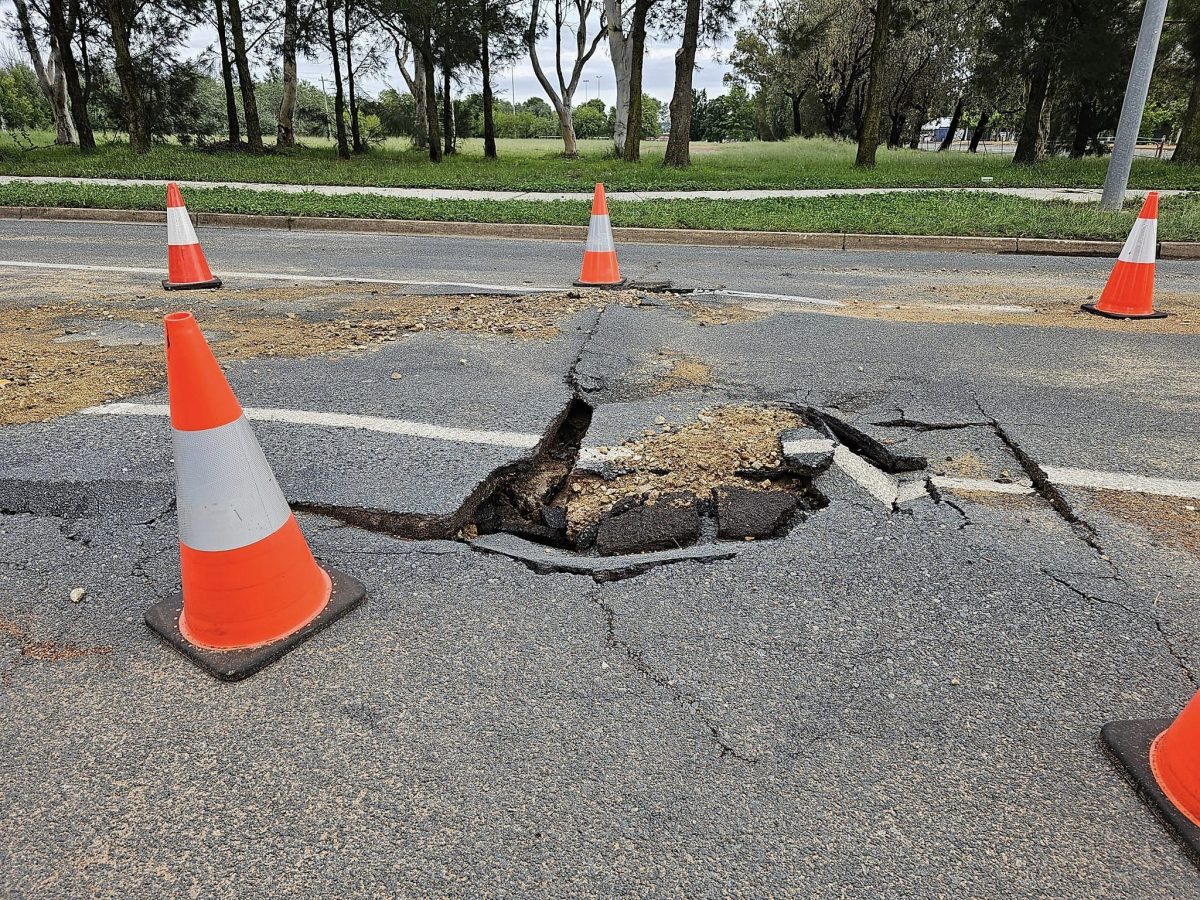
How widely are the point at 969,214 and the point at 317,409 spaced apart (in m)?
10.9

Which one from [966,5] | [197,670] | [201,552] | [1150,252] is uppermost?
[966,5]

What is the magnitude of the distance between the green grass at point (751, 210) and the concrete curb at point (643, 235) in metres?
0.21

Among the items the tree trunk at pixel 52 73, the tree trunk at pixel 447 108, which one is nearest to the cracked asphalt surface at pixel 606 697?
the tree trunk at pixel 447 108

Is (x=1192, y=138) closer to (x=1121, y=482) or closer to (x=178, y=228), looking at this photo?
(x=1121, y=482)

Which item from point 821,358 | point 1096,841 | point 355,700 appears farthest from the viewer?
point 821,358

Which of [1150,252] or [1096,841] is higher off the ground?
[1150,252]

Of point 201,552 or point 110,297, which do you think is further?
point 110,297

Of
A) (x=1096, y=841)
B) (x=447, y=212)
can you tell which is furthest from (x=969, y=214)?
(x=1096, y=841)

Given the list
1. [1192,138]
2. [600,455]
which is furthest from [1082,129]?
[600,455]

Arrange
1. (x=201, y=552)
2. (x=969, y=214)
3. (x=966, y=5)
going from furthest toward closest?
(x=966, y=5) → (x=969, y=214) → (x=201, y=552)

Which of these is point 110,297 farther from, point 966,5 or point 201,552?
point 966,5

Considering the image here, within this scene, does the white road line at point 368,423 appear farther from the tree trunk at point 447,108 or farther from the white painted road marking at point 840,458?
the tree trunk at point 447,108

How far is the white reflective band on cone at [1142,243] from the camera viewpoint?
19.1 ft

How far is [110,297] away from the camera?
6.36 m
